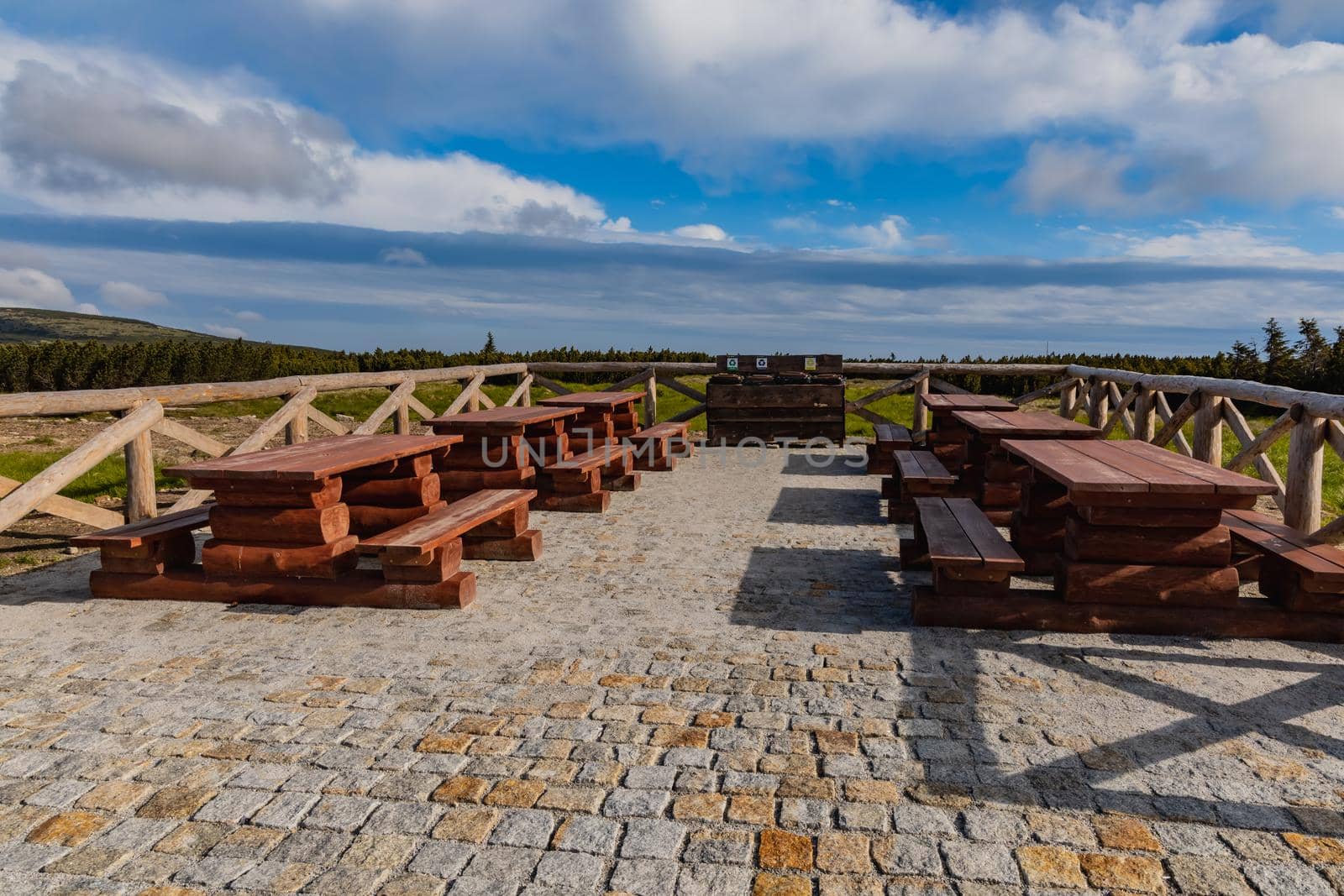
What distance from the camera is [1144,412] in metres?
9.10

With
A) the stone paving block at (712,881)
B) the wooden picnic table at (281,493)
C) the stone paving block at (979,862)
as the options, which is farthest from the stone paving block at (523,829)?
the wooden picnic table at (281,493)

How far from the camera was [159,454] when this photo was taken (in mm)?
9906

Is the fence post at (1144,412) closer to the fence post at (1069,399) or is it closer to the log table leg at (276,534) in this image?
the fence post at (1069,399)

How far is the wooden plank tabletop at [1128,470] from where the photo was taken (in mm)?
4184

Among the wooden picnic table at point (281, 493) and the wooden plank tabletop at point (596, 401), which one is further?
the wooden plank tabletop at point (596, 401)

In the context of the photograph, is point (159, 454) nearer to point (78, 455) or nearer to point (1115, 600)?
point (78, 455)

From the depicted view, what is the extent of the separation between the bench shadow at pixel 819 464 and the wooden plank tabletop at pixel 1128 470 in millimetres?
4437

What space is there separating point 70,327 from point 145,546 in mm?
109902

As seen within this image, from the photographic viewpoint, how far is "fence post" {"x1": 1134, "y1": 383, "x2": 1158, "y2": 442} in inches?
357

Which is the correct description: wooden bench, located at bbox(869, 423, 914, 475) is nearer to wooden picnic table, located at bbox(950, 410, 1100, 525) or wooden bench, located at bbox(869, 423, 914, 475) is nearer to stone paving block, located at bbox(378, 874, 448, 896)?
wooden picnic table, located at bbox(950, 410, 1100, 525)

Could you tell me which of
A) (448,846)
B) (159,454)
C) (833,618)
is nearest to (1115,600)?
(833,618)

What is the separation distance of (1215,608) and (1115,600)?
1.74 feet

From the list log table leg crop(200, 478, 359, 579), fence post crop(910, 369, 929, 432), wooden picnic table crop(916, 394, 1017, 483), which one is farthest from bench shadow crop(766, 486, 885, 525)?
fence post crop(910, 369, 929, 432)

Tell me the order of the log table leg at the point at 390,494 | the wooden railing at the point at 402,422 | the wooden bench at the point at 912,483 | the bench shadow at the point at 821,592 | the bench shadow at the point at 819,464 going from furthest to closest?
the bench shadow at the point at 819,464 < the wooden bench at the point at 912,483 < the log table leg at the point at 390,494 < the wooden railing at the point at 402,422 < the bench shadow at the point at 821,592
